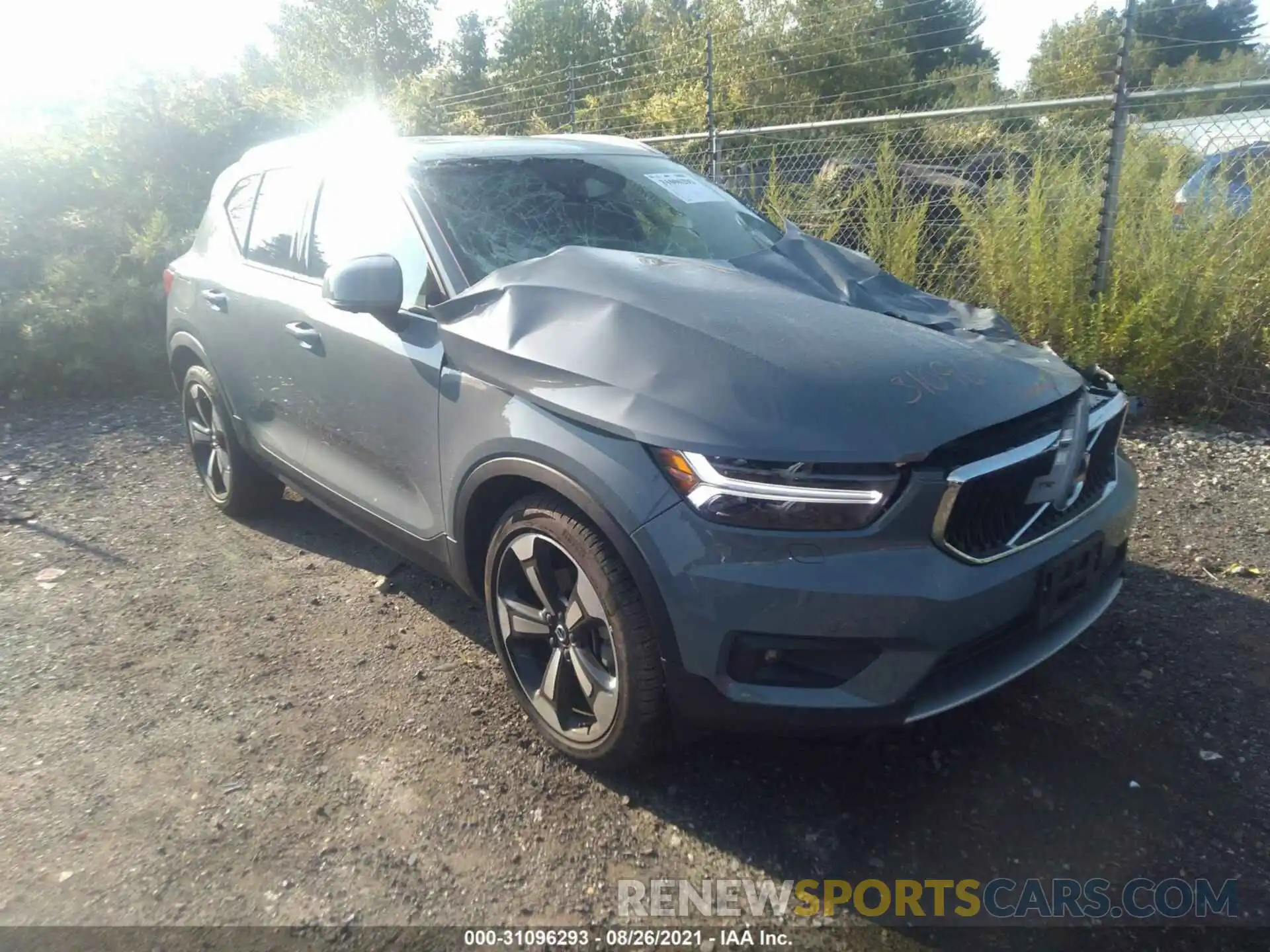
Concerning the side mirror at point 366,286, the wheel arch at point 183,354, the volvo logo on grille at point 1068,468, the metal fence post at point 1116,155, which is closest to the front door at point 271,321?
the wheel arch at point 183,354

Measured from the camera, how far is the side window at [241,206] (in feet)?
14.5

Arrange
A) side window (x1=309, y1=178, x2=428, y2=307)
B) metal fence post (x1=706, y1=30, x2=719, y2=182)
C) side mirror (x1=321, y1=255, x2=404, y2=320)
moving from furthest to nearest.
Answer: metal fence post (x1=706, y1=30, x2=719, y2=182) → side window (x1=309, y1=178, x2=428, y2=307) → side mirror (x1=321, y1=255, x2=404, y2=320)

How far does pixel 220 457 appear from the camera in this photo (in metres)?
4.86

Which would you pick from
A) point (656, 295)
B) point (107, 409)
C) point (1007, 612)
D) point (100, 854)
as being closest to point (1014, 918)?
point (1007, 612)

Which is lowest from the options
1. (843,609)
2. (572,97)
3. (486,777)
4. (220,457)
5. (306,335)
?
(486,777)

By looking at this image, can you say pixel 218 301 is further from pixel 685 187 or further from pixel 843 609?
pixel 843 609

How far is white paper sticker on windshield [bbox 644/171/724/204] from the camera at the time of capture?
390 centimetres

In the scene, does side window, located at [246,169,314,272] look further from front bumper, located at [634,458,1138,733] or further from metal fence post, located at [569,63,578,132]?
metal fence post, located at [569,63,578,132]

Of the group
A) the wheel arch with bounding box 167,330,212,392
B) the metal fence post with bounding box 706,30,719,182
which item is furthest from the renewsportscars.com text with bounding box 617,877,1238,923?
the metal fence post with bounding box 706,30,719,182

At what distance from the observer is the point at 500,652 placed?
3.02 metres

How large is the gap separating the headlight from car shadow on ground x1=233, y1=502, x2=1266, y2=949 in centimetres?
55

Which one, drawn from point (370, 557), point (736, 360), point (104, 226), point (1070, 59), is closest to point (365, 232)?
point (370, 557)

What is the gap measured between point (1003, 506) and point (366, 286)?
199 cm

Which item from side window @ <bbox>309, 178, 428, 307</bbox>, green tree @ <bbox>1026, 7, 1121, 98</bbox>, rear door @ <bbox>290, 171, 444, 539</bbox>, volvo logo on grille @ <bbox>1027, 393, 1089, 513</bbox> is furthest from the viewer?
green tree @ <bbox>1026, 7, 1121, 98</bbox>
